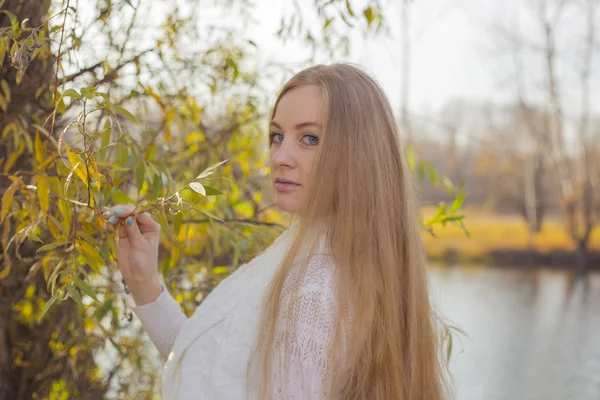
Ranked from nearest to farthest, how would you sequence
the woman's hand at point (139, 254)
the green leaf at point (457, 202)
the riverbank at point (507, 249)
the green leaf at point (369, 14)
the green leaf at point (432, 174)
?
the woman's hand at point (139, 254) → the green leaf at point (369, 14) → the green leaf at point (457, 202) → the green leaf at point (432, 174) → the riverbank at point (507, 249)

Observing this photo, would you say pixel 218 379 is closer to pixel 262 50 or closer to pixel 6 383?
pixel 6 383

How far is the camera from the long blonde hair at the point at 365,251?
1.00 metres

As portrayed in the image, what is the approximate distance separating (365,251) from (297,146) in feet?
0.66

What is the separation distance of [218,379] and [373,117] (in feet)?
1.53

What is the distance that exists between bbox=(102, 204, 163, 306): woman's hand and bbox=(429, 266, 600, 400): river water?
2.68m

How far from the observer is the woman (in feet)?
3.21

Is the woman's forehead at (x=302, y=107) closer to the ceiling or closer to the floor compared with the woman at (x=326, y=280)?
closer to the ceiling

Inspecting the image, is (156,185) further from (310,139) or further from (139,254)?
(310,139)

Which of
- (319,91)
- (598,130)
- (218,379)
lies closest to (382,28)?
(319,91)

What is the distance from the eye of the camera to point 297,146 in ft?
3.65

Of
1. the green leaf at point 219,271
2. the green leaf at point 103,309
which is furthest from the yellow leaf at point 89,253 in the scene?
the green leaf at point 219,271

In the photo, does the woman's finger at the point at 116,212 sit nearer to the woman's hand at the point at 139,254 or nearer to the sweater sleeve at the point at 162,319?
the woman's hand at the point at 139,254

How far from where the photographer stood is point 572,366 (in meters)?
5.88

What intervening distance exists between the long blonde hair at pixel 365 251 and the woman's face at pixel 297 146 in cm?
2
